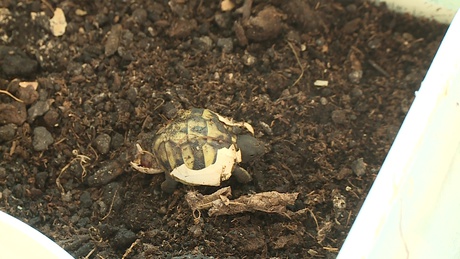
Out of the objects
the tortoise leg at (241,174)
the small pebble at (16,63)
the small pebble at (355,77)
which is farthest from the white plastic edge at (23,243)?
the small pebble at (355,77)

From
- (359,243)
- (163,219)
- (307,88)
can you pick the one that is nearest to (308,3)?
(307,88)

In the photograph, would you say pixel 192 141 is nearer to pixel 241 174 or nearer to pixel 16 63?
pixel 241 174

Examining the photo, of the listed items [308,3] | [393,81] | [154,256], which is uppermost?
[308,3]

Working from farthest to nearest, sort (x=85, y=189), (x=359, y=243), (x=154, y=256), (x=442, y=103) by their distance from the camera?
(x=85, y=189) → (x=154, y=256) → (x=442, y=103) → (x=359, y=243)

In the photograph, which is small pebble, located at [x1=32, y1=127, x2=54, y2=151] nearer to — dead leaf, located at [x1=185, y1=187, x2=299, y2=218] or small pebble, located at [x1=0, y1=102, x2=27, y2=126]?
small pebble, located at [x1=0, y1=102, x2=27, y2=126]

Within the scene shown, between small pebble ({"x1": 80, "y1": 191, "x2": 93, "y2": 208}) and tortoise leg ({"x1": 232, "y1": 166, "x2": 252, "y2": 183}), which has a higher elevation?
tortoise leg ({"x1": 232, "y1": 166, "x2": 252, "y2": 183})

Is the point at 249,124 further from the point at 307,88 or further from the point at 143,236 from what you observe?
the point at 143,236

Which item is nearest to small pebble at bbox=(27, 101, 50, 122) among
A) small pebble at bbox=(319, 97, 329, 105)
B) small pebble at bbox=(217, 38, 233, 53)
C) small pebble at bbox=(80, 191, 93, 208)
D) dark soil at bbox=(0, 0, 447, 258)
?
dark soil at bbox=(0, 0, 447, 258)
